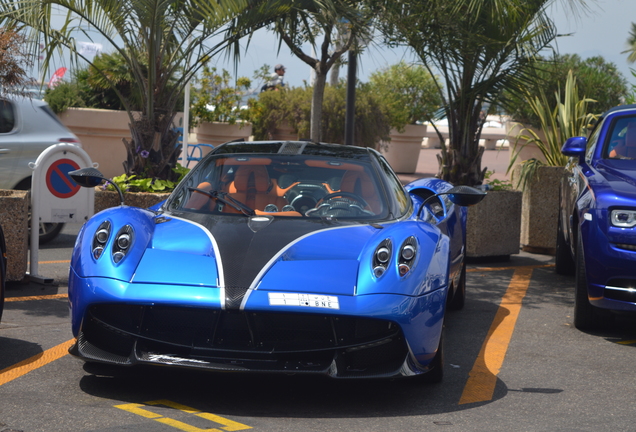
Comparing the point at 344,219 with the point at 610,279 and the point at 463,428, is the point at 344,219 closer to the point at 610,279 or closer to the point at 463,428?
the point at 463,428

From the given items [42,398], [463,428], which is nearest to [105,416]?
[42,398]

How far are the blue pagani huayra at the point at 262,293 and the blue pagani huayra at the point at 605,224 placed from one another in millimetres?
1508

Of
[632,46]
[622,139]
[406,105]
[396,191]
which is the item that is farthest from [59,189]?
[632,46]

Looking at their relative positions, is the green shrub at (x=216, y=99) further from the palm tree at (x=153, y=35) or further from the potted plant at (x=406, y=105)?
the palm tree at (x=153, y=35)

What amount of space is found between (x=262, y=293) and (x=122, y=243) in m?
0.88

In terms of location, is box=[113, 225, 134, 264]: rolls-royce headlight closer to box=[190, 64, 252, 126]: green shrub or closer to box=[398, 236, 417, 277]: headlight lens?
box=[398, 236, 417, 277]: headlight lens

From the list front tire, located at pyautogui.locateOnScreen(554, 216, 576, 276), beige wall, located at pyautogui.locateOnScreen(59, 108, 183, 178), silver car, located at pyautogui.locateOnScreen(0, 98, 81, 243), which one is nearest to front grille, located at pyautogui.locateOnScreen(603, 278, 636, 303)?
front tire, located at pyautogui.locateOnScreen(554, 216, 576, 276)

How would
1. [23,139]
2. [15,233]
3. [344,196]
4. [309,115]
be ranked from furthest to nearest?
[309,115] < [23,139] < [15,233] < [344,196]

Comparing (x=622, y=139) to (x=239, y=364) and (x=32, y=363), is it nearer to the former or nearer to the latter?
(x=239, y=364)

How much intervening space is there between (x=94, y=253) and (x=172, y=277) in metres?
0.56

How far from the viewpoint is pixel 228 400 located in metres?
3.93

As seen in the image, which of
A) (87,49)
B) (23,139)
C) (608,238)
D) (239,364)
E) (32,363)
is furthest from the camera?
(87,49)

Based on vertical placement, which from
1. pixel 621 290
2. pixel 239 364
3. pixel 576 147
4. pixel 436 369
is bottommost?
pixel 436 369

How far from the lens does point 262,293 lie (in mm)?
3730
